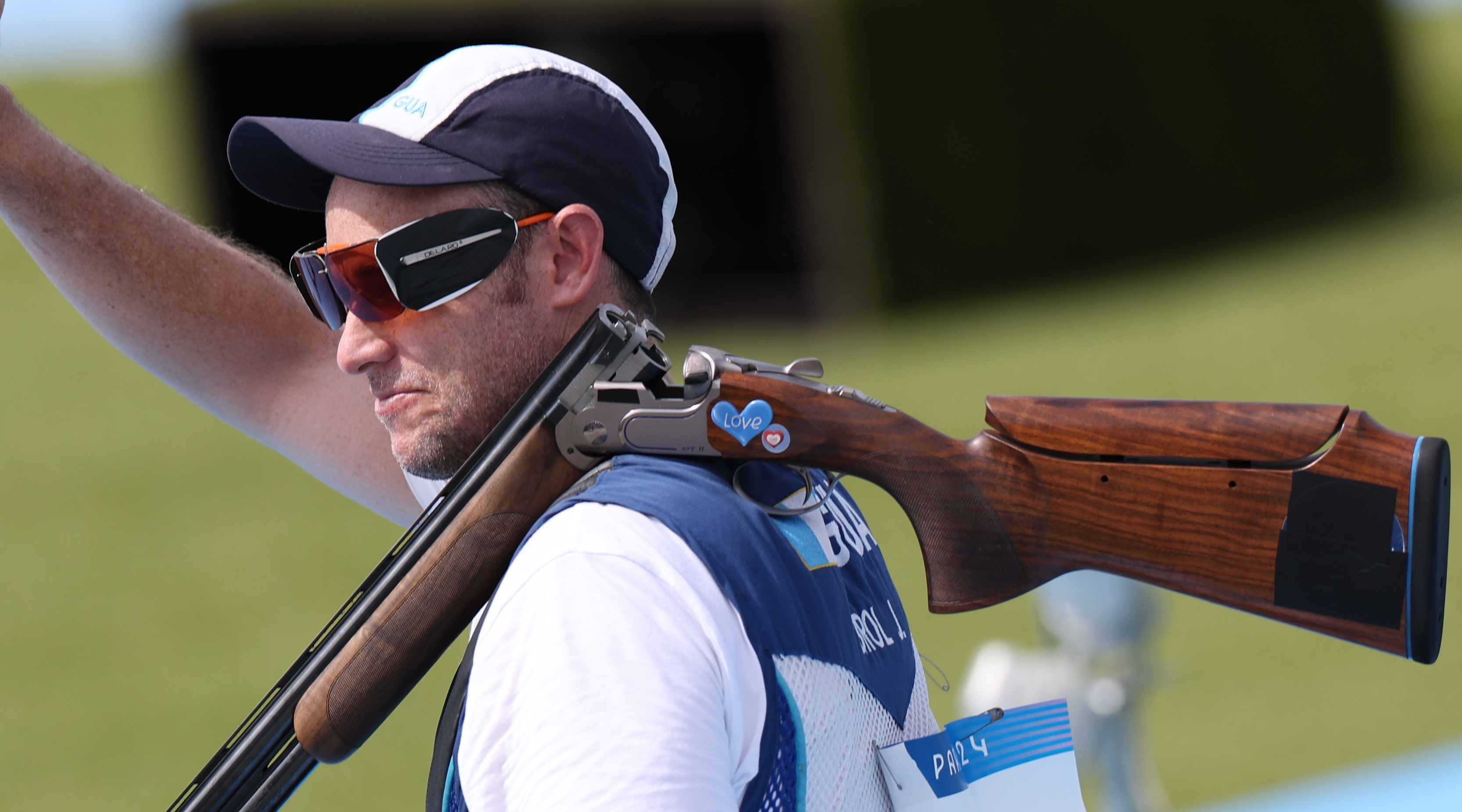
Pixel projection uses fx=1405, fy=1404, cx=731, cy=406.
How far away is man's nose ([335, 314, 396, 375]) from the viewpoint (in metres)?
1.92

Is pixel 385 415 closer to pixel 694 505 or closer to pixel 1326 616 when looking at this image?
pixel 694 505

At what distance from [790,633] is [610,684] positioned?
0.26 meters

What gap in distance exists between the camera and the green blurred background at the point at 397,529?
6770mm

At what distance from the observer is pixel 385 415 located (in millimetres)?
1923

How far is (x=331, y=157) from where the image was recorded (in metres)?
1.83

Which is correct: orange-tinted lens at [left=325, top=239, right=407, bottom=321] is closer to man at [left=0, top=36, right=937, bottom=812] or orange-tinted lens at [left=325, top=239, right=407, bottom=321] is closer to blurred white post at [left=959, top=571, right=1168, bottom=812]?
man at [left=0, top=36, right=937, bottom=812]

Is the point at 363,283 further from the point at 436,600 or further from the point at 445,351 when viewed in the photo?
the point at 436,600

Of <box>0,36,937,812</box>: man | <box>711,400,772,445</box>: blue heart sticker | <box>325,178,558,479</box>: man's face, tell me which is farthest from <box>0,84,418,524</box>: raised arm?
<box>711,400,772,445</box>: blue heart sticker

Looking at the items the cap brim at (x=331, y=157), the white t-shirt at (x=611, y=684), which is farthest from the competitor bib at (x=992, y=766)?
the cap brim at (x=331, y=157)

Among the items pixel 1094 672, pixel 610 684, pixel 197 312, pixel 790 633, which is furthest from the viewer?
pixel 1094 672

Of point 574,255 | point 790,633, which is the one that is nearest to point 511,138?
point 574,255

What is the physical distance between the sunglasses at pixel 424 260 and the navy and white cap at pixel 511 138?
5 centimetres

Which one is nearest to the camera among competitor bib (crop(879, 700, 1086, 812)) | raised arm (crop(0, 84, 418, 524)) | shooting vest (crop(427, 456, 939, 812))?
shooting vest (crop(427, 456, 939, 812))

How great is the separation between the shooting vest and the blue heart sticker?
0.05m
